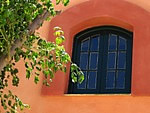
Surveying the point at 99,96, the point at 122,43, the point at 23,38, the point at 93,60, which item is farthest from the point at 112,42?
the point at 23,38

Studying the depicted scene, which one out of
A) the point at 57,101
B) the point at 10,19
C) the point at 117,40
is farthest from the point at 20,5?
the point at 117,40

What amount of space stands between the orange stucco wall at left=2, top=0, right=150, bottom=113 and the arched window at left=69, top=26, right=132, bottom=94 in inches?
6.7

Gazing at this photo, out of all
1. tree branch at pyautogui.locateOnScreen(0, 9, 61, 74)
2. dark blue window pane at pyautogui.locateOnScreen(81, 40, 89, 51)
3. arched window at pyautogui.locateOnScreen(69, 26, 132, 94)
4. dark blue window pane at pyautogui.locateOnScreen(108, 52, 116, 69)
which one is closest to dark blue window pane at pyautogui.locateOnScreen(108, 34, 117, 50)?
arched window at pyautogui.locateOnScreen(69, 26, 132, 94)

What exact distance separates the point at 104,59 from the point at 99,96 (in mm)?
955

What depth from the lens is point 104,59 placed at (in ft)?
26.1

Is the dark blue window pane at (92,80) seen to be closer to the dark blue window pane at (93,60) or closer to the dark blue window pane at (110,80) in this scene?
the dark blue window pane at (93,60)

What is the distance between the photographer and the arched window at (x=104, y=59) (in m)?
7.72

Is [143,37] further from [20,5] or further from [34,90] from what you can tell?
[20,5]

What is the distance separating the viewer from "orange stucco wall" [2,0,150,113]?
23.5 ft

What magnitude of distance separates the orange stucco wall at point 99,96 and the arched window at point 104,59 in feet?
0.56

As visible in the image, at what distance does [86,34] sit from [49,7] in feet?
10.3

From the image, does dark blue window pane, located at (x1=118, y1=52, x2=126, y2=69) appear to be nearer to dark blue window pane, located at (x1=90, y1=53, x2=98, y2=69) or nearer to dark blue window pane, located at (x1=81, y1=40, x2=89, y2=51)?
dark blue window pane, located at (x1=90, y1=53, x2=98, y2=69)

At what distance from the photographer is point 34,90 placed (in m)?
7.79

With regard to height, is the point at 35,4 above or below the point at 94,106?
above
